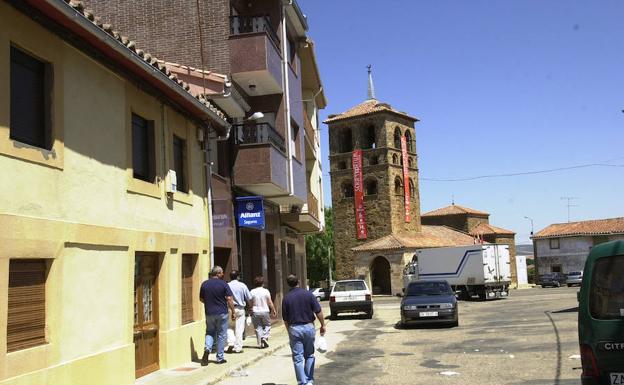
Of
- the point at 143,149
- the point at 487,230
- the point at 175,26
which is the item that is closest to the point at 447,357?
the point at 143,149

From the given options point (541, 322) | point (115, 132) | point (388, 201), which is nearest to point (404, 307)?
point (541, 322)

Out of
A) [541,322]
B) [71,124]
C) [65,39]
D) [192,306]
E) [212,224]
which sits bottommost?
[541,322]

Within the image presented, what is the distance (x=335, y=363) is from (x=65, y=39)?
300 inches

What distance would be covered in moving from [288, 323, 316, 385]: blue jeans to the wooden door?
2.80m

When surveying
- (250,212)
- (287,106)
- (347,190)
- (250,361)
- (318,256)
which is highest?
(347,190)

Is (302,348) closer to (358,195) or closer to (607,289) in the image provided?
(607,289)

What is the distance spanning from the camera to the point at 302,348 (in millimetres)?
8805

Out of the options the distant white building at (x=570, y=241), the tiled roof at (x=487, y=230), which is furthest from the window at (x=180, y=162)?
the tiled roof at (x=487, y=230)

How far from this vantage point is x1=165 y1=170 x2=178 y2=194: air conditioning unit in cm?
1120

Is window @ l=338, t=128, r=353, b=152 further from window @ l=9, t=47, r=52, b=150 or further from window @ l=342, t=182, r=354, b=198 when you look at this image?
window @ l=9, t=47, r=52, b=150

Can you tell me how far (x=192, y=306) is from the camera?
1252 cm

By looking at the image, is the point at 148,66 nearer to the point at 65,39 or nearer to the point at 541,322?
the point at 65,39

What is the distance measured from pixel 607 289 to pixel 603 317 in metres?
0.28

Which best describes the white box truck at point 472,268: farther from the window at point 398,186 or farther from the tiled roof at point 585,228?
the tiled roof at point 585,228
